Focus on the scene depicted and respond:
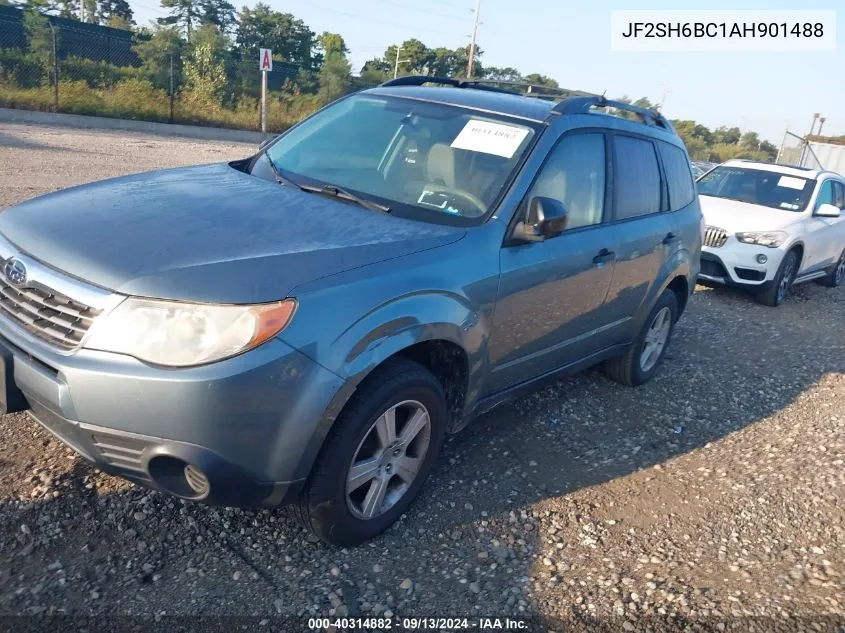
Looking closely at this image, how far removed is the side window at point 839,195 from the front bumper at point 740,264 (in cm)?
218

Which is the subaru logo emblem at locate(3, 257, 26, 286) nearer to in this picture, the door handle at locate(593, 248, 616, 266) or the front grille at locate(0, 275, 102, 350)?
the front grille at locate(0, 275, 102, 350)

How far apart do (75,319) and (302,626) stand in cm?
133

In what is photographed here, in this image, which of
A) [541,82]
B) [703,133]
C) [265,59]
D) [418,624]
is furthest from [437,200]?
[703,133]

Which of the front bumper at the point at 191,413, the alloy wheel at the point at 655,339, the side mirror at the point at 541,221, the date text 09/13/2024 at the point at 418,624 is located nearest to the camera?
the front bumper at the point at 191,413

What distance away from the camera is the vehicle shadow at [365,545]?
8.68 feet

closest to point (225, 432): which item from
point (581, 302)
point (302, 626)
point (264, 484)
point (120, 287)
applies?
point (264, 484)

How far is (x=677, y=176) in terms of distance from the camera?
5.24 m

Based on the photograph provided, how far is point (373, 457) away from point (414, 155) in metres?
1.61

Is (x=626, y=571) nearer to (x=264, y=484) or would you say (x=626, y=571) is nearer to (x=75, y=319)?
(x=264, y=484)

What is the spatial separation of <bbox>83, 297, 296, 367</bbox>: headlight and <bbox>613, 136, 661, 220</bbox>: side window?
8.64 ft

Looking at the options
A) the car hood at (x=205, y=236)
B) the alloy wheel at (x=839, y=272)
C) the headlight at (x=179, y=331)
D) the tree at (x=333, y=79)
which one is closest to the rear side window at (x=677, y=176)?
the car hood at (x=205, y=236)

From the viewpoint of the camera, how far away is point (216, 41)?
25.4m

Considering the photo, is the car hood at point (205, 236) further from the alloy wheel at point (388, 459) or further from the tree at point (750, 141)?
the tree at point (750, 141)

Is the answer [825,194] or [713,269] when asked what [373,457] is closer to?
[713,269]
